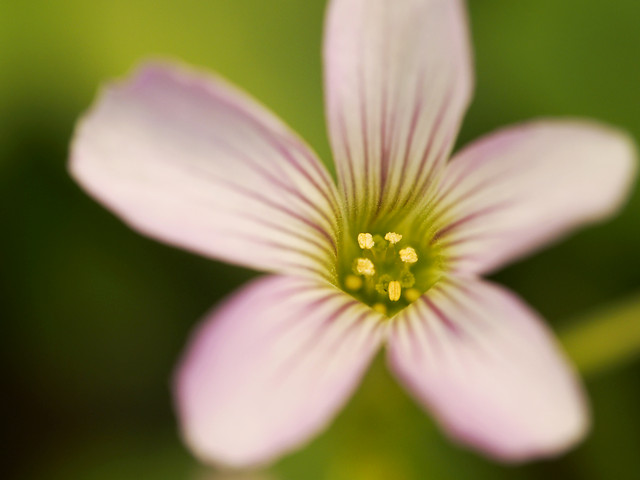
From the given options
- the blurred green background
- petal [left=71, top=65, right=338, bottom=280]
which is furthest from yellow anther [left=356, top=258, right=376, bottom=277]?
the blurred green background

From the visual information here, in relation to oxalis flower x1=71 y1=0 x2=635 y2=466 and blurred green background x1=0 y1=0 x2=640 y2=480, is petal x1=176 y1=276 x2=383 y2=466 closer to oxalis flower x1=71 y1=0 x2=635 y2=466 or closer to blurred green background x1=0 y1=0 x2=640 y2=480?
oxalis flower x1=71 y1=0 x2=635 y2=466

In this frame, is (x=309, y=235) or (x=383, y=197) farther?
(x=383, y=197)

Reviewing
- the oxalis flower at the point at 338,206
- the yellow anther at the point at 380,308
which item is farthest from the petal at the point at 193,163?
the yellow anther at the point at 380,308

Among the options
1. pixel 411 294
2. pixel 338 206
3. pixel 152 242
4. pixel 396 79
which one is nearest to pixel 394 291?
pixel 411 294

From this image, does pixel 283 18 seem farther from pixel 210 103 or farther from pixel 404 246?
pixel 210 103

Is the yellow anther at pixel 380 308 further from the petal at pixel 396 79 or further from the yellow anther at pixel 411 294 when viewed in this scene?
the petal at pixel 396 79

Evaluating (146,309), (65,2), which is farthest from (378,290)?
(65,2)
